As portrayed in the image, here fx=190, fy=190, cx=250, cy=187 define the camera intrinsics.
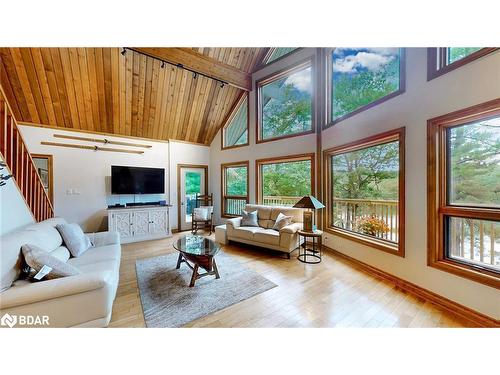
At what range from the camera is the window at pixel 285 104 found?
413cm

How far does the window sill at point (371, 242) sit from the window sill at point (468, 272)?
36cm

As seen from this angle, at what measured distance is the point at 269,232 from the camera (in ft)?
11.8

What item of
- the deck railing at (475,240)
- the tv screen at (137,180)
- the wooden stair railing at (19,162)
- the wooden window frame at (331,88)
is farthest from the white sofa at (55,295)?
the wooden window frame at (331,88)

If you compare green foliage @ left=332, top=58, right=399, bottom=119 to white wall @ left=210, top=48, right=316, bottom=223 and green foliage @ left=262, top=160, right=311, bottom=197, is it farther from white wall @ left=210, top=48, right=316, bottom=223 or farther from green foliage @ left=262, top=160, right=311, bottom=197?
green foliage @ left=262, top=160, right=311, bottom=197

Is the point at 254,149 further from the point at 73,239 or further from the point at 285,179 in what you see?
the point at 73,239

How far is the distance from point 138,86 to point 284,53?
11.1ft

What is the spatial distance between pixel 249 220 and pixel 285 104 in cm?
288

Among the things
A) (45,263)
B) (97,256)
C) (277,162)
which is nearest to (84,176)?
(97,256)

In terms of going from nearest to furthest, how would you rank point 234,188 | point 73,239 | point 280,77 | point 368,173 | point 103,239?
point 73,239, point 103,239, point 368,173, point 280,77, point 234,188

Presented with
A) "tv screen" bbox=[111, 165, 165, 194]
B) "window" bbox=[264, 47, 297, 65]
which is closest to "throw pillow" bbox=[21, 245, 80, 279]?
"tv screen" bbox=[111, 165, 165, 194]

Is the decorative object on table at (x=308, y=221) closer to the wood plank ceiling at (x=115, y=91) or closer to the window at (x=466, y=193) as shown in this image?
the window at (x=466, y=193)
